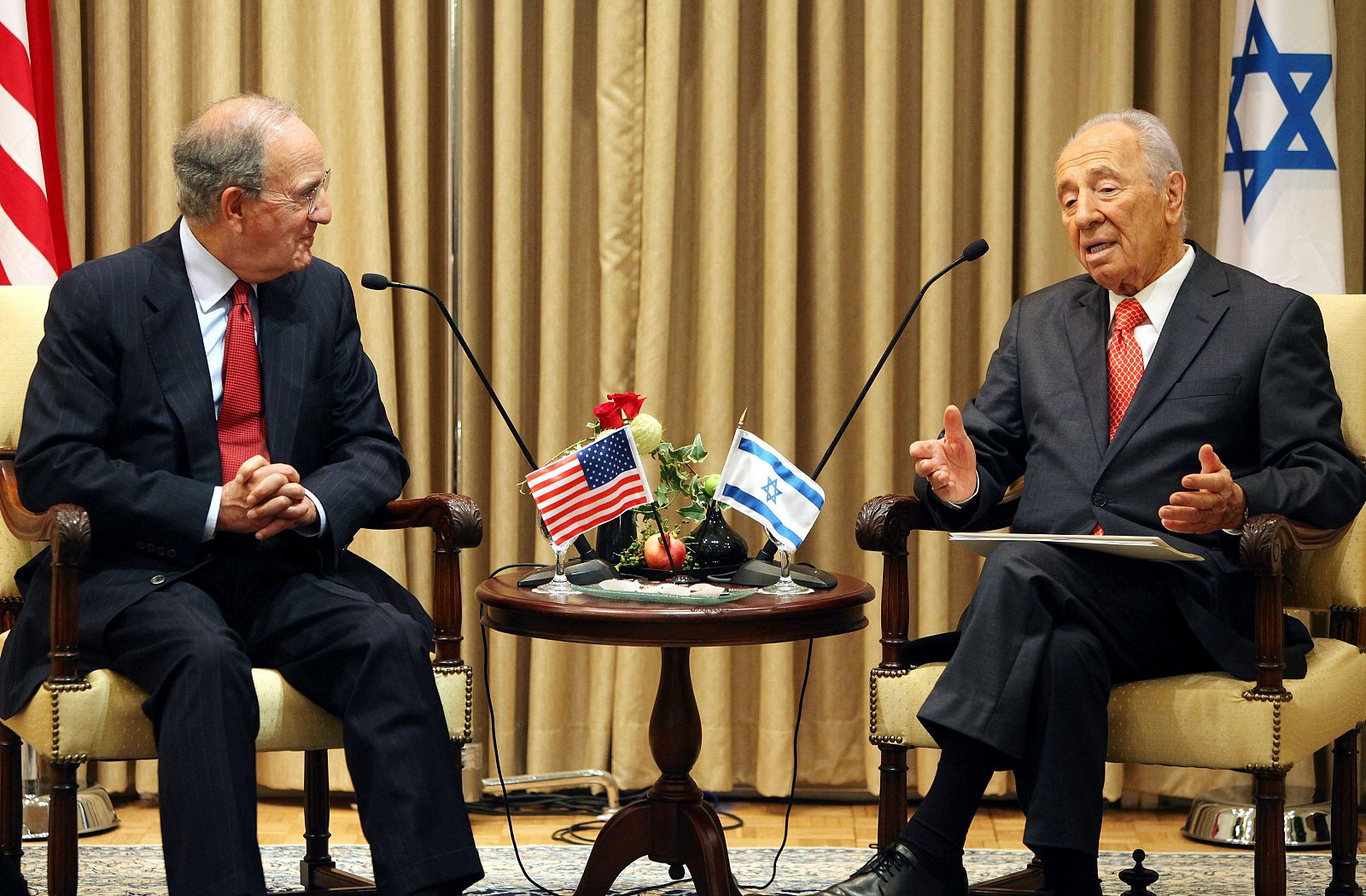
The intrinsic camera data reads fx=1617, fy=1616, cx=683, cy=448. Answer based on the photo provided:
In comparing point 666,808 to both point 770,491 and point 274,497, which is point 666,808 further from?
point 274,497

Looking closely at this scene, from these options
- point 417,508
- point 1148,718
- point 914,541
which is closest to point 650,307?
point 914,541

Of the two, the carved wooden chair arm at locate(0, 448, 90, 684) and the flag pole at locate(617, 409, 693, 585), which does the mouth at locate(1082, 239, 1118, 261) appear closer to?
the flag pole at locate(617, 409, 693, 585)

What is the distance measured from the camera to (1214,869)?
348cm

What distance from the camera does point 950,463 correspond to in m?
2.99

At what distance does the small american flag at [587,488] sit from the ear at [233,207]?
70 centimetres

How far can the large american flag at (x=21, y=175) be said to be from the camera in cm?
367

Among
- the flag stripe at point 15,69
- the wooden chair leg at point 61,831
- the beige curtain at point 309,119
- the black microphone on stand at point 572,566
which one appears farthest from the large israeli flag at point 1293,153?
the flag stripe at point 15,69

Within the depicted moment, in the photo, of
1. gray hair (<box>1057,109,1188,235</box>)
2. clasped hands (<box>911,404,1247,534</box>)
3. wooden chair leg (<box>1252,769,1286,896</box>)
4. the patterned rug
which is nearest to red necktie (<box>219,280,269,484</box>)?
the patterned rug

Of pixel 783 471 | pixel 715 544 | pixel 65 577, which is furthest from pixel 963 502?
pixel 65 577

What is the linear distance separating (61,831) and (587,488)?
1.03 metres

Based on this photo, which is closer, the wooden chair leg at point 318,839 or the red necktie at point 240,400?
the red necktie at point 240,400

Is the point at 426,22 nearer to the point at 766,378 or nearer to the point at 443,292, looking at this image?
the point at 443,292

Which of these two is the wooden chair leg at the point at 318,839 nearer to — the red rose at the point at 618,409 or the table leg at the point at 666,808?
the table leg at the point at 666,808

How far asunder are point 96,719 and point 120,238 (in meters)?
1.76
